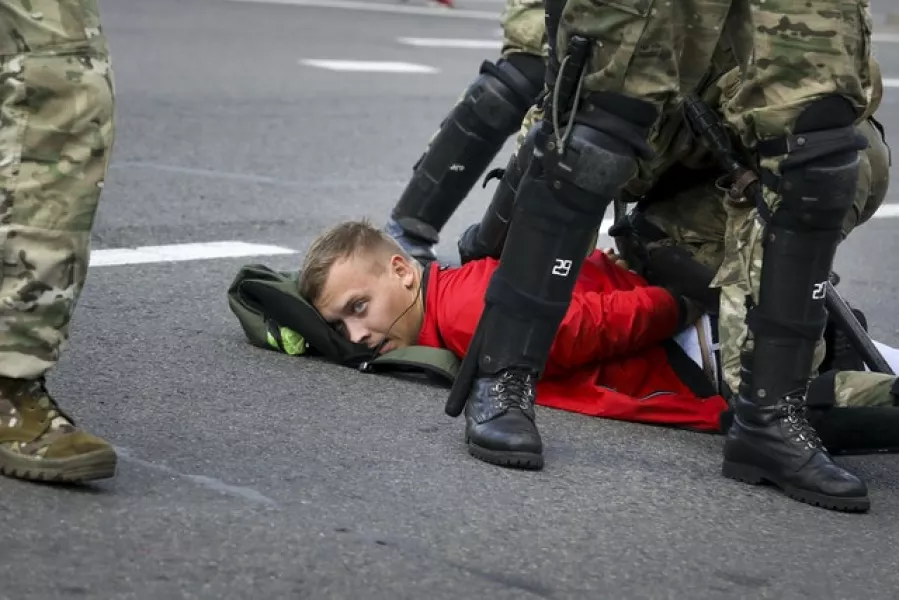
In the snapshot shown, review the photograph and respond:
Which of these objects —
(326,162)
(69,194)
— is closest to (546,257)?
(69,194)

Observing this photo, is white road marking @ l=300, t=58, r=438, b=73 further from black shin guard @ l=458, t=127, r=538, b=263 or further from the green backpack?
the green backpack

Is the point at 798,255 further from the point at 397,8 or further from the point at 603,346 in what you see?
the point at 397,8

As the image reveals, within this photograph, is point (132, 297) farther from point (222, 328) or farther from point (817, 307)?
point (817, 307)

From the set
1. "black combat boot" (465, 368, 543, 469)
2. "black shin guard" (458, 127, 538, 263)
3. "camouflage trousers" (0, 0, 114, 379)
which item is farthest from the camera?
"black shin guard" (458, 127, 538, 263)

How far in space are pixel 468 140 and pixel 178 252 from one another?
1.09 metres

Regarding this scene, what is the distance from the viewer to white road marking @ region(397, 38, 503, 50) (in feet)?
46.8

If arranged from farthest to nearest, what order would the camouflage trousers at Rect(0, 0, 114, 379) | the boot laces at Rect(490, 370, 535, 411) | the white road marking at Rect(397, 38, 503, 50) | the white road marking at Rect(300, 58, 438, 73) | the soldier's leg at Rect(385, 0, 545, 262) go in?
the white road marking at Rect(397, 38, 503, 50) → the white road marking at Rect(300, 58, 438, 73) → the soldier's leg at Rect(385, 0, 545, 262) → the boot laces at Rect(490, 370, 535, 411) → the camouflage trousers at Rect(0, 0, 114, 379)

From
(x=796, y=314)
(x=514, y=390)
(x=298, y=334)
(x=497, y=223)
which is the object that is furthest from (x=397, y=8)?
(x=796, y=314)

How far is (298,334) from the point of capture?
4.95 m

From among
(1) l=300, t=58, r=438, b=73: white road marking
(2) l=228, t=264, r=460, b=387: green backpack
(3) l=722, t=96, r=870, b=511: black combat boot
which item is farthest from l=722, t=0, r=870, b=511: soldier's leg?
(1) l=300, t=58, r=438, b=73: white road marking

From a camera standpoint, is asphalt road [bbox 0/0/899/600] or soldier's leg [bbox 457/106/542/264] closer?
asphalt road [bbox 0/0/899/600]

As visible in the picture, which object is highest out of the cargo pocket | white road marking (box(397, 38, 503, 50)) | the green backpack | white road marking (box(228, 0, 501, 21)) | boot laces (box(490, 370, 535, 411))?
the cargo pocket

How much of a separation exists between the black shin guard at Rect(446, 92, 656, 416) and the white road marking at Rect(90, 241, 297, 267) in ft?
7.22

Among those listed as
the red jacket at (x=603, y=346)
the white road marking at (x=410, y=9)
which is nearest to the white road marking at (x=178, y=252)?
the red jacket at (x=603, y=346)
